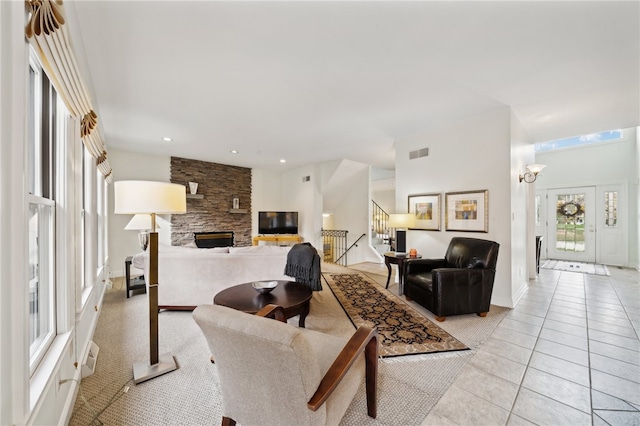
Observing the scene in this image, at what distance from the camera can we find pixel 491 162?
3545 mm

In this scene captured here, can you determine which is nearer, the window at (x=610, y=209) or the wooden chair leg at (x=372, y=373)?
the wooden chair leg at (x=372, y=373)

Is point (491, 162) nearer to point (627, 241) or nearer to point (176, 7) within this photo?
point (176, 7)

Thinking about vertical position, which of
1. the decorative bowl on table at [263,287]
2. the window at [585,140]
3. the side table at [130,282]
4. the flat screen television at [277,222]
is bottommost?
the side table at [130,282]

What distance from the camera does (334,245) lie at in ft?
26.3

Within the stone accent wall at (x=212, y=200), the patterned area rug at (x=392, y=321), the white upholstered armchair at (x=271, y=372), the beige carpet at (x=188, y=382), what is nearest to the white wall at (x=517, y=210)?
the beige carpet at (x=188, y=382)

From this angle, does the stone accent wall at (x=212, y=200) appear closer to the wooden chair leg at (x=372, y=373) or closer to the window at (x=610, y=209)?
the wooden chair leg at (x=372, y=373)

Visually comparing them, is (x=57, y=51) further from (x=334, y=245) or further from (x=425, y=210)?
(x=334, y=245)

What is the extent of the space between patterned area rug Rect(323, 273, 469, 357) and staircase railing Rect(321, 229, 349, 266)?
9.77 ft

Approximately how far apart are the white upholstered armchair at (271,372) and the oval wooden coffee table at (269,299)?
869 mm

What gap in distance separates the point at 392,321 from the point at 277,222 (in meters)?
4.89

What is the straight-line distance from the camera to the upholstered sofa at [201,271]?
3096mm

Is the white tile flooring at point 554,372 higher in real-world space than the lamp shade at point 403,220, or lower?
lower

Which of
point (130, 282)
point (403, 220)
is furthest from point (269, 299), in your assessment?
point (130, 282)

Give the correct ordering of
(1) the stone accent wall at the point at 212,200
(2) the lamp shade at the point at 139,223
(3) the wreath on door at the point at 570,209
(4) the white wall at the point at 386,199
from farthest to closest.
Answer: (4) the white wall at the point at 386,199, (3) the wreath on door at the point at 570,209, (1) the stone accent wall at the point at 212,200, (2) the lamp shade at the point at 139,223
